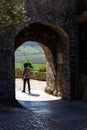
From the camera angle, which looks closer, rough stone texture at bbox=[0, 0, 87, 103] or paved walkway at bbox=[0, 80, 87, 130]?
paved walkway at bbox=[0, 80, 87, 130]

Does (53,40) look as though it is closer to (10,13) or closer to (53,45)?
(53,45)

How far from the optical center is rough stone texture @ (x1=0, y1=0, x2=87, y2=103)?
1474 cm

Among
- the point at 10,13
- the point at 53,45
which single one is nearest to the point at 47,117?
the point at 10,13

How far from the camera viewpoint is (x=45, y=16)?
1540 centimetres

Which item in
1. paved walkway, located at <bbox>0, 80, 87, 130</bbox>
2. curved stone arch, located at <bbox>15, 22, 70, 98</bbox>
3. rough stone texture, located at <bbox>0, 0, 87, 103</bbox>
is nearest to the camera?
paved walkway, located at <bbox>0, 80, 87, 130</bbox>

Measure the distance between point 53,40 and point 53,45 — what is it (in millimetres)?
300

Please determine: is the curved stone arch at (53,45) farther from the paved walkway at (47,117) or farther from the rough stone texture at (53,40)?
the paved walkway at (47,117)

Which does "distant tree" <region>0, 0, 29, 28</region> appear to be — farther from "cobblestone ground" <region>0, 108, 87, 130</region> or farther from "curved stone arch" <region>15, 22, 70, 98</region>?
"curved stone arch" <region>15, 22, 70, 98</region>

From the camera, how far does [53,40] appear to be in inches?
682

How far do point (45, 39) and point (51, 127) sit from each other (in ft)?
27.8

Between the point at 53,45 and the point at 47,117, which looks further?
the point at 53,45

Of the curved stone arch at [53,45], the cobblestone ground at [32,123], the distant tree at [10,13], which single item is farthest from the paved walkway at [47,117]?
the distant tree at [10,13]

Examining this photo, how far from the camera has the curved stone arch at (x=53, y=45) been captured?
53.3 feet

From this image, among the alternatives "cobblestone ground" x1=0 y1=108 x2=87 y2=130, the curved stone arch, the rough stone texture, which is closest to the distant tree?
"cobblestone ground" x1=0 y1=108 x2=87 y2=130
